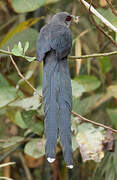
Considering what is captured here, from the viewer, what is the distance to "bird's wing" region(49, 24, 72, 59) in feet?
5.99

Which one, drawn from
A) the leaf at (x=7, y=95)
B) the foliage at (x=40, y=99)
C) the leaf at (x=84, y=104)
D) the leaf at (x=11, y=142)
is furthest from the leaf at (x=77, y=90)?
the leaf at (x=11, y=142)

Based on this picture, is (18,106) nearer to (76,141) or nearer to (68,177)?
(76,141)

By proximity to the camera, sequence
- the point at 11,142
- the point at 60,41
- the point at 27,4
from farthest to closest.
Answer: the point at 11,142 → the point at 27,4 → the point at 60,41


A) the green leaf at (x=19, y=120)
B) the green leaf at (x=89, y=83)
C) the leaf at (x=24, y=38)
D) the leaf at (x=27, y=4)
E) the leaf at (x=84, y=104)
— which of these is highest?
the leaf at (x=27, y=4)

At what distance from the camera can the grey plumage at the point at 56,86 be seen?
1.57 metres

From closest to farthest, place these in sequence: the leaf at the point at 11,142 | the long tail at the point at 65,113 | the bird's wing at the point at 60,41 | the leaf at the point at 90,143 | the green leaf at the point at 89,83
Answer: the long tail at the point at 65,113 → the bird's wing at the point at 60,41 → the leaf at the point at 90,143 → the leaf at the point at 11,142 → the green leaf at the point at 89,83

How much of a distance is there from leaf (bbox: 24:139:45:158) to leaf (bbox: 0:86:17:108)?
0.30m

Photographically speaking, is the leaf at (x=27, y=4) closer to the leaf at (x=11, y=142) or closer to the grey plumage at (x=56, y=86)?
the grey plumage at (x=56, y=86)

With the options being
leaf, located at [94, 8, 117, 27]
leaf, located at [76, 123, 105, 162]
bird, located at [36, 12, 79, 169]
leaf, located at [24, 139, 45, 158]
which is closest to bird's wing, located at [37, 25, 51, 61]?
bird, located at [36, 12, 79, 169]

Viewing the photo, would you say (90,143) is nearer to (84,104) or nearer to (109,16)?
(84,104)

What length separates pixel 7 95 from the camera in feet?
7.19

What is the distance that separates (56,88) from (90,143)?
0.45m

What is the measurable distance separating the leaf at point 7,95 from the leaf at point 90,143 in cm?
40

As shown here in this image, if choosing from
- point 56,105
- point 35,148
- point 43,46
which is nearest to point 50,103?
point 56,105
